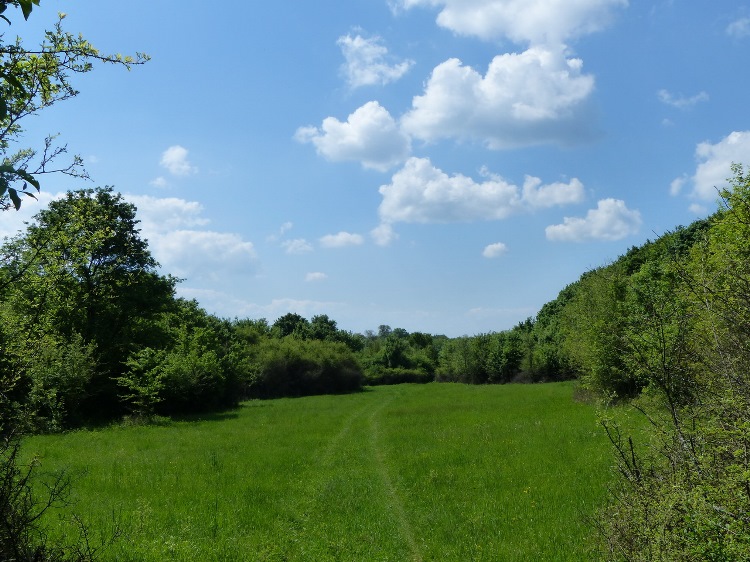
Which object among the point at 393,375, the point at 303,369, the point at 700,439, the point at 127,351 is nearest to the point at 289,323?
the point at 393,375

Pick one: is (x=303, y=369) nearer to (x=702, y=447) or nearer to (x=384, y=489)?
(x=384, y=489)

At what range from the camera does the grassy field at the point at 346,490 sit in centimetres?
987

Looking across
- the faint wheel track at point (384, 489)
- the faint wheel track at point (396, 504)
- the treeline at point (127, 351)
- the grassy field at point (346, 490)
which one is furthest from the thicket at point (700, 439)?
the treeline at point (127, 351)

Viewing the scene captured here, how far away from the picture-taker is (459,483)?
46.9 feet

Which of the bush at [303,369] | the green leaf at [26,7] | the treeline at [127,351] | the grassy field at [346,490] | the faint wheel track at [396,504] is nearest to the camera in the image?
the green leaf at [26,7]

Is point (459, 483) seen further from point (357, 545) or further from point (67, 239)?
point (67, 239)

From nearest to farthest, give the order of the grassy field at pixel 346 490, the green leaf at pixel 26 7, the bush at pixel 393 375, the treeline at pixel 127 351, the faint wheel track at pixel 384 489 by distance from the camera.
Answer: the green leaf at pixel 26 7
the grassy field at pixel 346 490
the faint wheel track at pixel 384 489
the treeline at pixel 127 351
the bush at pixel 393 375

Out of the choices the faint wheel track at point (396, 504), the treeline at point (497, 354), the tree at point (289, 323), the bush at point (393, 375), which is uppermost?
the tree at point (289, 323)

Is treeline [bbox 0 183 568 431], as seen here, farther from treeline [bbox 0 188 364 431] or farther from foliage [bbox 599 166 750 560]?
foliage [bbox 599 166 750 560]

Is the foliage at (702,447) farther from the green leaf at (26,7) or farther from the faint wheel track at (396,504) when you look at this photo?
the green leaf at (26,7)

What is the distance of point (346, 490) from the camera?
14.0 metres

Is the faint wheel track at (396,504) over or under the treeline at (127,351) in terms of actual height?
under

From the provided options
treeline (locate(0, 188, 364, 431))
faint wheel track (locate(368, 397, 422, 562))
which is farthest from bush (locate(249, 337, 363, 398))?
faint wheel track (locate(368, 397, 422, 562))

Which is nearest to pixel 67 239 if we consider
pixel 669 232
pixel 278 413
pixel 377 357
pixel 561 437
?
pixel 561 437
